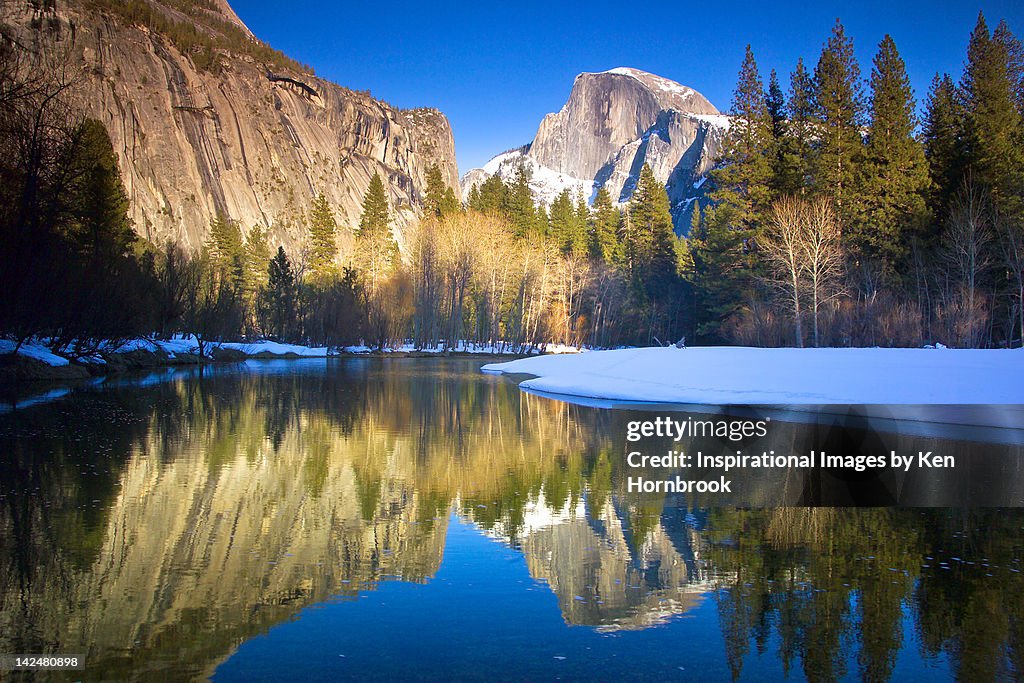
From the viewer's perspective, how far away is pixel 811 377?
16.9 m

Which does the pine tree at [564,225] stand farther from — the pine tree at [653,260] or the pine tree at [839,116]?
the pine tree at [839,116]

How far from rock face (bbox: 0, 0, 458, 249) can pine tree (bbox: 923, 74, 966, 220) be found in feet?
245

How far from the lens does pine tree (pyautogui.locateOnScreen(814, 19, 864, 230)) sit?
40281mm

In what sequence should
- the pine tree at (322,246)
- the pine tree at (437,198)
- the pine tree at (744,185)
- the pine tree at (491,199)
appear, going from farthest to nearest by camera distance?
the pine tree at (322,246) → the pine tree at (491,199) → the pine tree at (437,198) → the pine tree at (744,185)

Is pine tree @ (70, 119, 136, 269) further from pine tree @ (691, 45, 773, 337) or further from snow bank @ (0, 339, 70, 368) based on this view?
pine tree @ (691, 45, 773, 337)

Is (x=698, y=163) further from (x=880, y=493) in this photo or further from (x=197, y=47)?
(x=880, y=493)

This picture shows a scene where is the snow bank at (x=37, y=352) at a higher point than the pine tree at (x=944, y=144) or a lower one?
lower

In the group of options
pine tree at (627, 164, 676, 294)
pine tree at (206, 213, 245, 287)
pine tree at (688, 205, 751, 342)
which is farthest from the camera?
pine tree at (206, 213, 245, 287)

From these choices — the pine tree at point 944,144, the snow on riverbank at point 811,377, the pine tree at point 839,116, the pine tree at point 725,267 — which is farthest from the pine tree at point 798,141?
the snow on riverbank at point 811,377

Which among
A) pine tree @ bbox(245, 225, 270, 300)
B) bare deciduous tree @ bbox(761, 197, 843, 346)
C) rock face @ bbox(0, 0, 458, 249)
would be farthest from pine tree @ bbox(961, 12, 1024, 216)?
rock face @ bbox(0, 0, 458, 249)

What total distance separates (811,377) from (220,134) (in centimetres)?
10950

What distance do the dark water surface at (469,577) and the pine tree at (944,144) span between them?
37.5m

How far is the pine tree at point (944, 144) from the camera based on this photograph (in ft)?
124

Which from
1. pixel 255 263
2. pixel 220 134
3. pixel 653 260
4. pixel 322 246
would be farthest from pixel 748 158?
pixel 220 134
